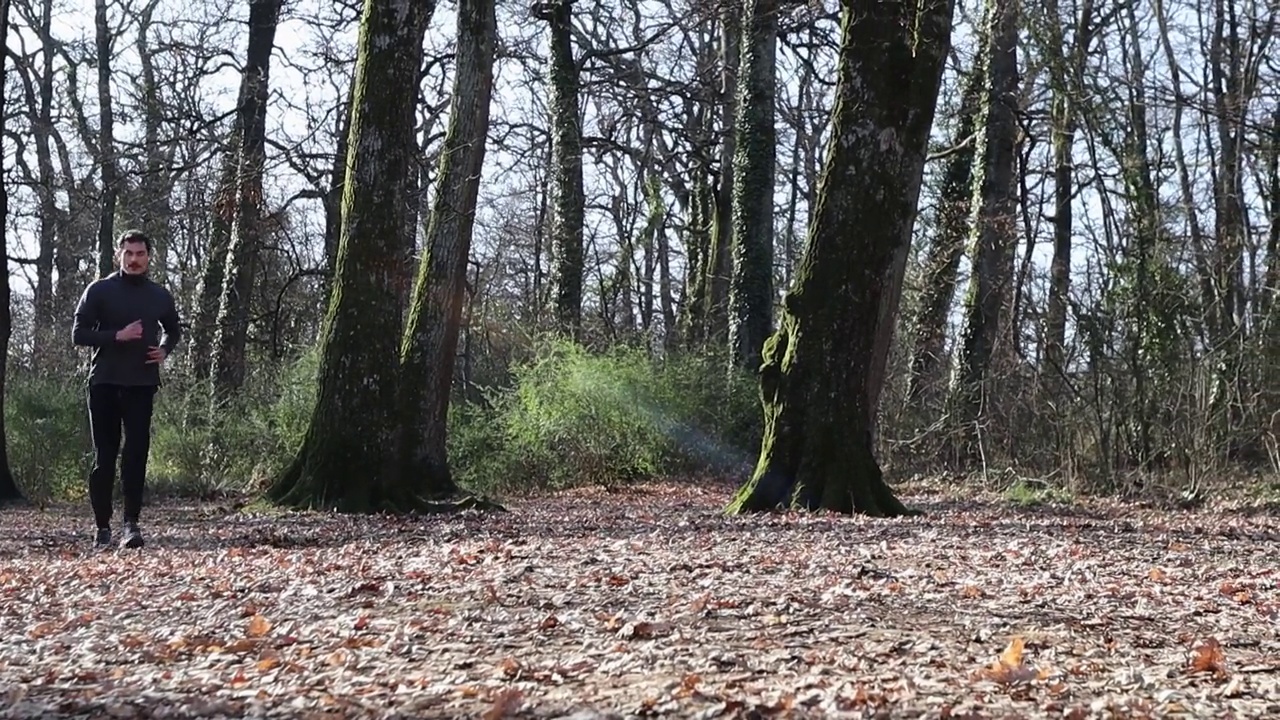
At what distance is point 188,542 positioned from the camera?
858cm

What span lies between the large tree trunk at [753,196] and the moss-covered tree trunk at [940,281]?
2040 mm

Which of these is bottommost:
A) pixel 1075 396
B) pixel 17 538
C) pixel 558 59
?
pixel 17 538

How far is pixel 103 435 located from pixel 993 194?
11.4 meters

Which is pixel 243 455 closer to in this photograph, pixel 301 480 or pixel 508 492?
pixel 508 492

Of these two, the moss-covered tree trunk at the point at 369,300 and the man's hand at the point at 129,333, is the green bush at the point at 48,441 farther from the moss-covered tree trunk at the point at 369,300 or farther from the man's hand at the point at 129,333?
the man's hand at the point at 129,333

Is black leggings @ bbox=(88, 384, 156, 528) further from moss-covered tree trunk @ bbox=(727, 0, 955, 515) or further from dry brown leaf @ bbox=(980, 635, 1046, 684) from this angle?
dry brown leaf @ bbox=(980, 635, 1046, 684)

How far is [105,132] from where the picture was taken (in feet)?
71.4

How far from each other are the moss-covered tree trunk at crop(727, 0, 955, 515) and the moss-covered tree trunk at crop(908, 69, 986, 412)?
684 centimetres

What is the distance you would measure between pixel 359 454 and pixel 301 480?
20.4 inches

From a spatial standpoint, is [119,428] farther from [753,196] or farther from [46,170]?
[46,170]

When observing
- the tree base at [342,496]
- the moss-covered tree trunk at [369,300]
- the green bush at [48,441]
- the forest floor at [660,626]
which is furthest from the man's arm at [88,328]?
the green bush at [48,441]

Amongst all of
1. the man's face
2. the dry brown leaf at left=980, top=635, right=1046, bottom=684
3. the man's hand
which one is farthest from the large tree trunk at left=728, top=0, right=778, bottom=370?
the dry brown leaf at left=980, top=635, right=1046, bottom=684

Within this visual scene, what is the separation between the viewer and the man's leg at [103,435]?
7.69 meters

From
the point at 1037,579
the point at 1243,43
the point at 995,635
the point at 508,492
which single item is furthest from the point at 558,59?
the point at 995,635
